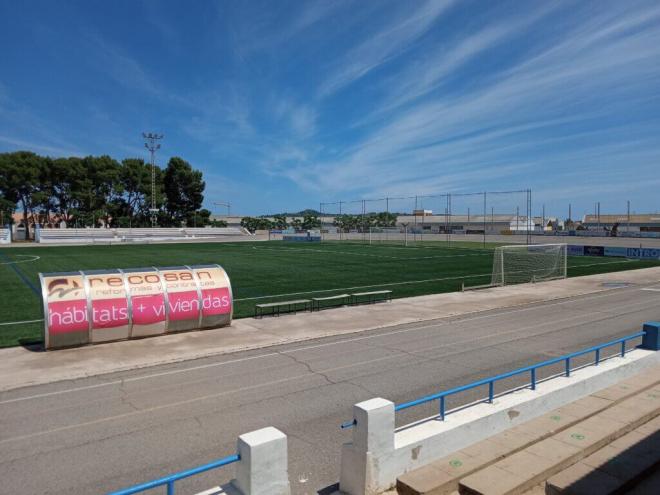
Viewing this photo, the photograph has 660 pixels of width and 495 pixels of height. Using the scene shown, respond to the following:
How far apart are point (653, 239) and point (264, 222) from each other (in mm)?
114345

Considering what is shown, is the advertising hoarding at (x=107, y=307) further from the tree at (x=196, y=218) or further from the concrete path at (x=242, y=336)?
the tree at (x=196, y=218)

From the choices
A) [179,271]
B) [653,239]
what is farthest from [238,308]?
[653,239]

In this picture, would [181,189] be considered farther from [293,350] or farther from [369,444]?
[369,444]

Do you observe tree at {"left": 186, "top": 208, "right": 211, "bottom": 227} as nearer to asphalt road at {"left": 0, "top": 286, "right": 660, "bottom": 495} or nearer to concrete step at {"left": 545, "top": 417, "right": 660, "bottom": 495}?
asphalt road at {"left": 0, "top": 286, "right": 660, "bottom": 495}

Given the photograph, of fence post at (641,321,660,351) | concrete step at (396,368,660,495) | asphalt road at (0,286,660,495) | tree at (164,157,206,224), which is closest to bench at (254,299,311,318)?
asphalt road at (0,286,660,495)

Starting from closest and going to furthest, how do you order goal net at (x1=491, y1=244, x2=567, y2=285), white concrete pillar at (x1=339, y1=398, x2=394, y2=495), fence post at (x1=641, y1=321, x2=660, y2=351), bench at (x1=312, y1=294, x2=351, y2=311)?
white concrete pillar at (x1=339, y1=398, x2=394, y2=495) < fence post at (x1=641, y1=321, x2=660, y2=351) < bench at (x1=312, y1=294, x2=351, y2=311) < goal net at (x1=491, y1=244, x2=567, y2=285)

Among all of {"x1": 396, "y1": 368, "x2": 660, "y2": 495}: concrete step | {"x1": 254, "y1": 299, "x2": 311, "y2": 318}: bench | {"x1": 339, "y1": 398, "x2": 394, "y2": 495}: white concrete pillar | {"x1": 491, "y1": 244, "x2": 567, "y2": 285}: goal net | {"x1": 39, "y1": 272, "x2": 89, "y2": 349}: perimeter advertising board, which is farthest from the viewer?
{"x1": 491, "y1": 244, "x2": 567, "y2": 285}: goal net

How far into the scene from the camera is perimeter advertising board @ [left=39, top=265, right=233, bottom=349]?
13258mm

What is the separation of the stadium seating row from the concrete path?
62.8 m

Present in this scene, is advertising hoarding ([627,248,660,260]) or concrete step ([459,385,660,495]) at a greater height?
advertising hoarding ([627,248,660,260])

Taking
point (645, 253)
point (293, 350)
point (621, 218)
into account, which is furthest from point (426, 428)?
point (621, 218)

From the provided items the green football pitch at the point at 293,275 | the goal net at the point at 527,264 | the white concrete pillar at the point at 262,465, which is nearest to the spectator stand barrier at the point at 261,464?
the white concrete pillar at the point at 262,465

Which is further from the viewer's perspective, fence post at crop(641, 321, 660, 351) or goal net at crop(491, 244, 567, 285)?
goal net at crop(491, 244, 567, 285)

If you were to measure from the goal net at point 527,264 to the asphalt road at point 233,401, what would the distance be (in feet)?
40.2
